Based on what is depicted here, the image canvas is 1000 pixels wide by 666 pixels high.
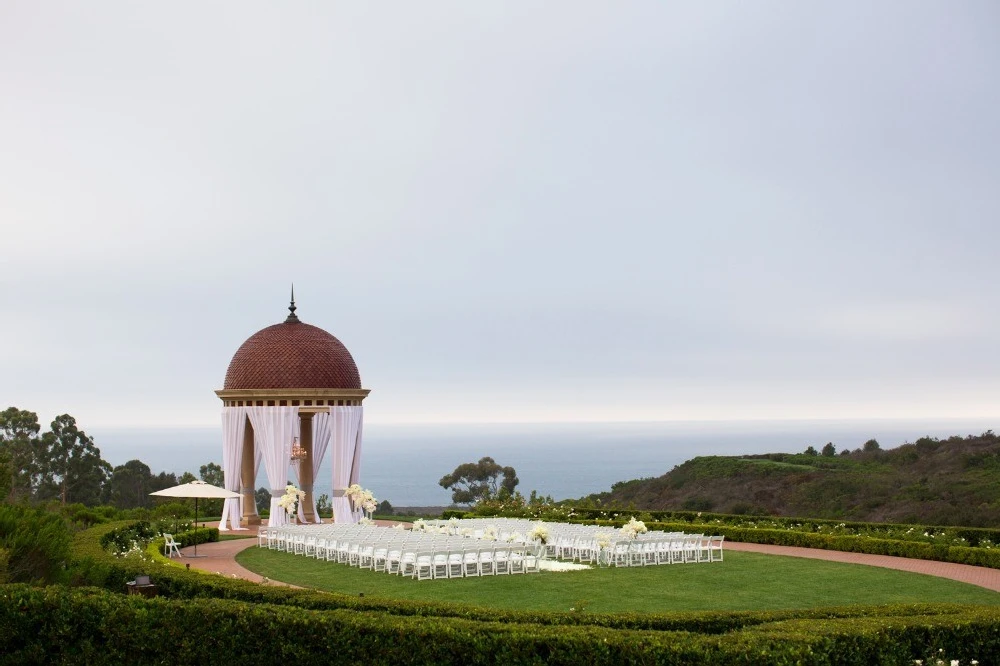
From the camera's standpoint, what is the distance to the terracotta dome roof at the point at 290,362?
2997cm

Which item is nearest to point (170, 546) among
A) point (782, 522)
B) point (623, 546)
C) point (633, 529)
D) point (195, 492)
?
point (195, 492)

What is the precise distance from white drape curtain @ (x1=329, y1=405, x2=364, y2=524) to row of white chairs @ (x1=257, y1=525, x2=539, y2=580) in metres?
7.55

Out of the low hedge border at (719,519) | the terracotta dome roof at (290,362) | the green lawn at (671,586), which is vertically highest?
the terracotta dome roof at (290,362)

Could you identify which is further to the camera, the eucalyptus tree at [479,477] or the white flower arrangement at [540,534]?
the eucalyptus tree at [479,477]

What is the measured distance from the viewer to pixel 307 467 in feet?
105

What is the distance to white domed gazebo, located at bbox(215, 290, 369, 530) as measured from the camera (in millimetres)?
29594

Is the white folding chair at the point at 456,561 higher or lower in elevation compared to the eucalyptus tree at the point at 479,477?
lower

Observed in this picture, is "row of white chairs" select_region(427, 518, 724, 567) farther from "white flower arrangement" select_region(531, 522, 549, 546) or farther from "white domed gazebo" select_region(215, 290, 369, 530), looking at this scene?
"white domed gazebo" select_region(215, 290, 369, 530)

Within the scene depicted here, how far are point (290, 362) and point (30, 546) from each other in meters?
20.0

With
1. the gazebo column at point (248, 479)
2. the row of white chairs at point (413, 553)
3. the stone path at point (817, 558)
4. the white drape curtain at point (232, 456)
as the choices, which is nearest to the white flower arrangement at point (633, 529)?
the row of white chairs at point (413, 553)

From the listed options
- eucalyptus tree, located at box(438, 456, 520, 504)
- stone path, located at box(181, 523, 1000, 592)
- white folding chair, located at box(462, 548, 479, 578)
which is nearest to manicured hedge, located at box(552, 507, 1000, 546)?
stone path, located at box(181, 523, 1000, 592)

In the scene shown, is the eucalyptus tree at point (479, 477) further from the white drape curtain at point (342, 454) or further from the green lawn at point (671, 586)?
the green lawn at point (671, 586)

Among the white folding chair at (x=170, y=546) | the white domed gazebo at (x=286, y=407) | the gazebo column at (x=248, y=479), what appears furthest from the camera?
the gazebo column at (x=248, y=479)

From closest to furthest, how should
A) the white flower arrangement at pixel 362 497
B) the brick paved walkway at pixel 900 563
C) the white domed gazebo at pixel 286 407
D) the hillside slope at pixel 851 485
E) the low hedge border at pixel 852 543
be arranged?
the brick paved walkway at pixel 900 563
the low hedge border at pixel 852 543
the white flower arrangement at pixel 362 497
the white domed gazebo at pixel 286 407
the hillside slope at pixel 851 485
